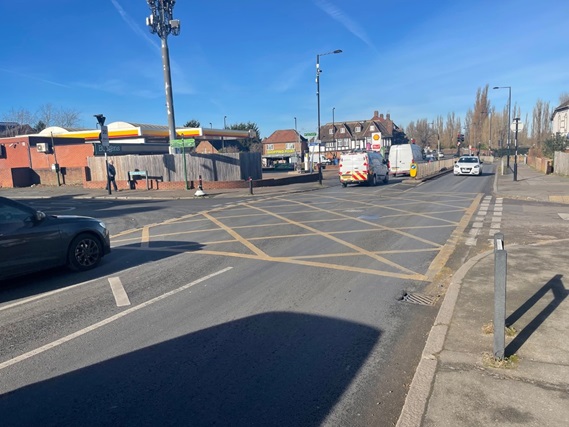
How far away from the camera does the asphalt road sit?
Answer: 326 centimetres

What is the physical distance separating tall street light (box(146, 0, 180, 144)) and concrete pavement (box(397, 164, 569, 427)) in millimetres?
25435

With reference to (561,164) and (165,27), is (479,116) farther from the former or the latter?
(165,27)

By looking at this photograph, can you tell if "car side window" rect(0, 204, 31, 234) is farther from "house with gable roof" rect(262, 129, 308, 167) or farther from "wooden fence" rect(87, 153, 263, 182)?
"house with gable roof" rect(262, 129, 308, 167)

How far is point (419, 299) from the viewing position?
5.60 meters

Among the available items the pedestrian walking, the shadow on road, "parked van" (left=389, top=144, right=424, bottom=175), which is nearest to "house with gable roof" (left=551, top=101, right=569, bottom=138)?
"parked van" (left=389, top=144, right=424, bottom=175)

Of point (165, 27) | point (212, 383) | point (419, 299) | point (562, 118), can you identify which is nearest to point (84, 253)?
point (212, 383)

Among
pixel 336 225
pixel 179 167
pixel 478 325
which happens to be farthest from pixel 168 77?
pixel 478 325

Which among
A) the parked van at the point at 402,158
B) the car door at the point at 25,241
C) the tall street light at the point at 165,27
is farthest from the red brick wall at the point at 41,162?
the car door at the point at 25,241

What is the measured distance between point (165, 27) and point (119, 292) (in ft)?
83.9

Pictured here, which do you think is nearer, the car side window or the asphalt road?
the asphalt road

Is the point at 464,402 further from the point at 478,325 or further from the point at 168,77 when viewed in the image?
the point at 168,77

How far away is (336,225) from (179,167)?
17506mm

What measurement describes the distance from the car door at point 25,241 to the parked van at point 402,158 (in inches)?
1227

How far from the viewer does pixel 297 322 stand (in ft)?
15.9
